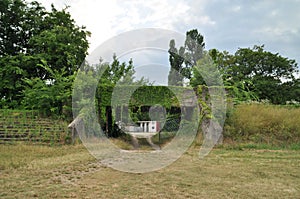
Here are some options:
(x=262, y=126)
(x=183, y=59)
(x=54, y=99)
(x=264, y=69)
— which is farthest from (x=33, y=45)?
(x=264, y=69)

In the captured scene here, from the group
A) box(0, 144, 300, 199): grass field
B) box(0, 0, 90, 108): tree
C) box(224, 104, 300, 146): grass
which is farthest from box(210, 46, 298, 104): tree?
box(0, 144, 300, 199): grass field

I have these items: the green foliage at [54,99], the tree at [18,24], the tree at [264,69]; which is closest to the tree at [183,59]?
the green foliage at [54,99]

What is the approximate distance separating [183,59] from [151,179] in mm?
3709

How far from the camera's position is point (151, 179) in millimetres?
3686

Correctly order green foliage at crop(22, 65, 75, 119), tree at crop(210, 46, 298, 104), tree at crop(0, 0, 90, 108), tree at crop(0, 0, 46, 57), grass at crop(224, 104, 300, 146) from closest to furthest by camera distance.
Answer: grass at crop(224, 104, 300, 146) < green foliage at crop(22, 65, 75, 119) < tree at crop(0, 0, 90, 108) < tree at crop(0, 0, 46, 57) < tree at crop(210, 46, 298, 104)

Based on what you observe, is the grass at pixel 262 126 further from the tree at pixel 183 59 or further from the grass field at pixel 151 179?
the grass field at pixel 151 179

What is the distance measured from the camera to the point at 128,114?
27.8 feet

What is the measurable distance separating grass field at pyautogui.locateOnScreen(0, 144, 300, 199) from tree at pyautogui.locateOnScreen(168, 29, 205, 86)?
91.6 inches

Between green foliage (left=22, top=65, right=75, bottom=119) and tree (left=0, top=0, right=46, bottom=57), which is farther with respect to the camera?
tree (left=0, top=0, right=46, bottom=57)

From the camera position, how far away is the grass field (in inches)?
117

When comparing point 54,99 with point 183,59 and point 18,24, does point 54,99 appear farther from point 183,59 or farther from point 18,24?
point 18,24

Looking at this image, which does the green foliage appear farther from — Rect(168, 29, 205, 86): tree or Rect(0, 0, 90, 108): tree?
Rect(168, 29, 205, 86): tree

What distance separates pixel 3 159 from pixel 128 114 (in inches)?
171

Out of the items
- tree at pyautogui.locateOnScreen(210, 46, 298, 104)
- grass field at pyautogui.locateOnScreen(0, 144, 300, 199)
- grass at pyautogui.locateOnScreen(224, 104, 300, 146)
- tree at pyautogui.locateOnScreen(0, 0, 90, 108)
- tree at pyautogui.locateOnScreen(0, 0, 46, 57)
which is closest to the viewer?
grass field at pyautogui.locateOnScreen(0, 144, 300, 199)
